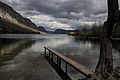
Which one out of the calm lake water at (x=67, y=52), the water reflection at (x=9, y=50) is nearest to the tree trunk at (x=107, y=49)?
the calm lake water at (x=67, y=52)

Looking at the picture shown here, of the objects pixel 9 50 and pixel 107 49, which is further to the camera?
pixel 9 50

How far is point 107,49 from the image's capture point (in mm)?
8398

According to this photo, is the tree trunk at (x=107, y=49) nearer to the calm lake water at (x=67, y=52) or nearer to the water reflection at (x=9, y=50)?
the calm lake water at (x=67, y=52)

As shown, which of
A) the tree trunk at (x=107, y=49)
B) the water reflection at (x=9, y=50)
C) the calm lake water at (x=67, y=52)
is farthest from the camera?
the water reflection at (x=9, y=50)

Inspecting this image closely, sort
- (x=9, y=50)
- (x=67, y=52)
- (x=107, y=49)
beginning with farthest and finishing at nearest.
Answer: (x=9, y=50), (x=67, y=52), (x=107, y=49)

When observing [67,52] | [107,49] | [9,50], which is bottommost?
[67,52]

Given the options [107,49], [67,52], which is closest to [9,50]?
[67,52]

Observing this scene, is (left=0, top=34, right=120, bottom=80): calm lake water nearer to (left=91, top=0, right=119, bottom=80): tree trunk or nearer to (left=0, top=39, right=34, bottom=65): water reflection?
(left=0, top=39, right=34, bottom=65): water reflection

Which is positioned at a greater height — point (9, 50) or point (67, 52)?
point (9, 50)

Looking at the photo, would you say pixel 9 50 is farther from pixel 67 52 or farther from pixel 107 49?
pixel 107 49

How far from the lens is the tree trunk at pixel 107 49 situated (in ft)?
26.5

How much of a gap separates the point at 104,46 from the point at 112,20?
1254mm

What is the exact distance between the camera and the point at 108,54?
27.5 feet

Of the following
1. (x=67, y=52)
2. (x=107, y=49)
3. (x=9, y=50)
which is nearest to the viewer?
(x=107, y=49)
